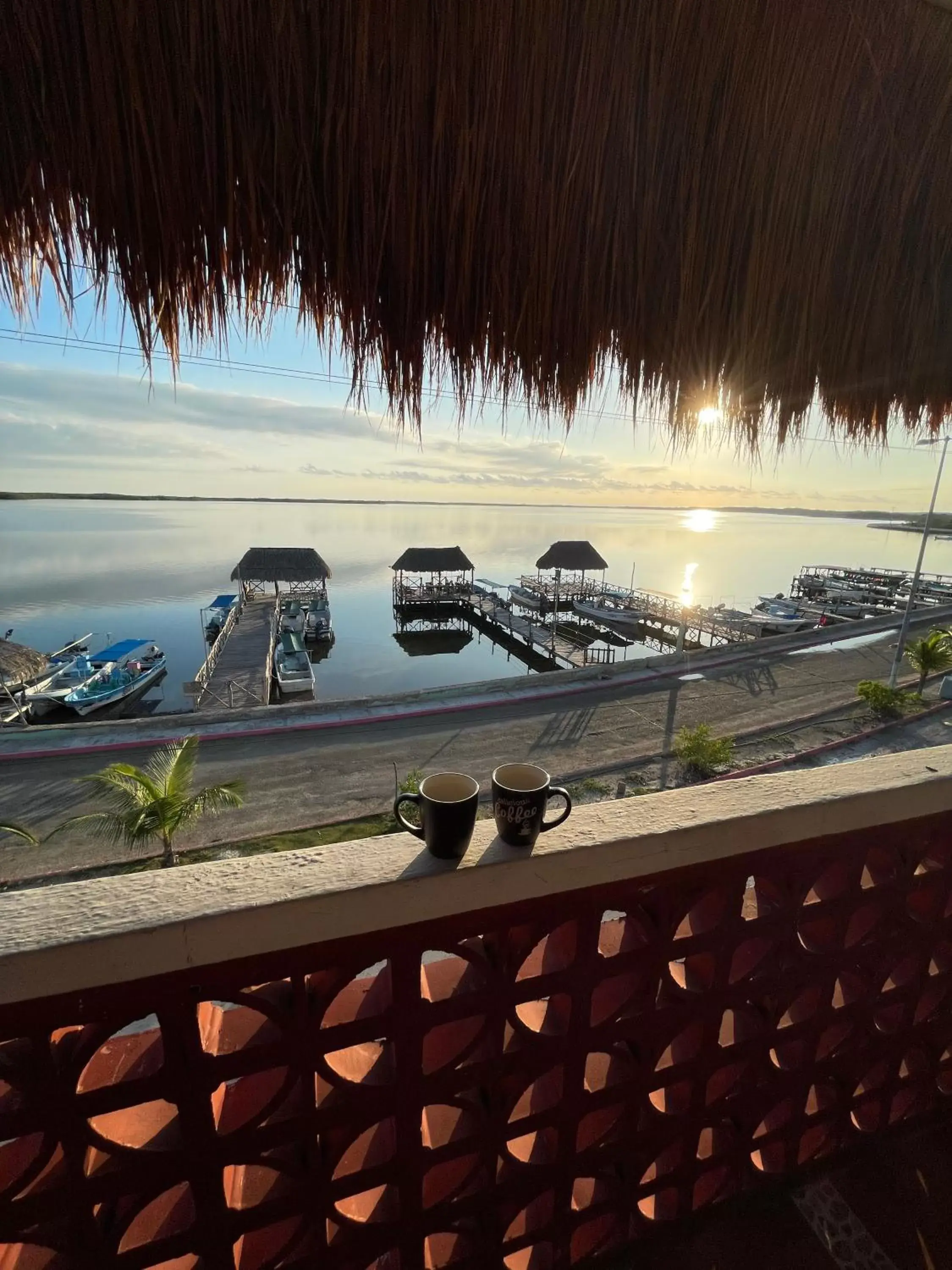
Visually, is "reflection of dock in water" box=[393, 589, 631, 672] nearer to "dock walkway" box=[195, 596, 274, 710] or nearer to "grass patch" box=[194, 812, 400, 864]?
"dock walkway" box=[195, 596, 274, 710]

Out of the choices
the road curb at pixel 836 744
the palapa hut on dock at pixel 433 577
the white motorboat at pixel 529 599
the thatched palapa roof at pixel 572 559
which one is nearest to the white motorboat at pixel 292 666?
the palapa hut on dock at pixel 433 577

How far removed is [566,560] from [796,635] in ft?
28.3

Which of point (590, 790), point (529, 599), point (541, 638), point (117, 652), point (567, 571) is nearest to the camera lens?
point (590, 790)

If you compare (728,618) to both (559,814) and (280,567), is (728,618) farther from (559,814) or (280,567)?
(559,814)

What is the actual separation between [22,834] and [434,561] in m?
20.6

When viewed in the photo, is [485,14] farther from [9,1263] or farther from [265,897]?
[9,1263]

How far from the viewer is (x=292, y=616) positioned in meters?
22.5

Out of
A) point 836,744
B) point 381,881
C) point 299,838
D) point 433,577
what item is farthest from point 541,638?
point 381,881

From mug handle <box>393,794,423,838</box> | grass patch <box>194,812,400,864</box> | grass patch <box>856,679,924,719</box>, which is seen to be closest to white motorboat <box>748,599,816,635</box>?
grass patch <box>856,679,924,719</box>

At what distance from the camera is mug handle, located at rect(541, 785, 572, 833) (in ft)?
3.29

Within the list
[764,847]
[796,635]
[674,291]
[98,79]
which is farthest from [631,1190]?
[796,635]

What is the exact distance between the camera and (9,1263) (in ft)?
2.96

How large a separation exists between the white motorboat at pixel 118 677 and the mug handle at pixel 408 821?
1642 cm

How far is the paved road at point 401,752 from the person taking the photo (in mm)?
6258
